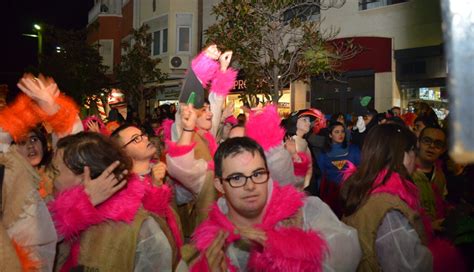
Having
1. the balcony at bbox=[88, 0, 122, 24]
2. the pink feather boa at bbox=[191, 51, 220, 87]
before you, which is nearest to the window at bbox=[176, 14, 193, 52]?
the balcony at bbox=[88, 0, 122, 24]

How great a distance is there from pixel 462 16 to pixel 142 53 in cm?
2499

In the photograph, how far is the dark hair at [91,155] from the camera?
8.79ft

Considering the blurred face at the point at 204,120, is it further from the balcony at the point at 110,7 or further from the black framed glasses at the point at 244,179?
the balcony at the point at 110,7

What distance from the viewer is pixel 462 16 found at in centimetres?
84

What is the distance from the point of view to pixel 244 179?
8.07 feet

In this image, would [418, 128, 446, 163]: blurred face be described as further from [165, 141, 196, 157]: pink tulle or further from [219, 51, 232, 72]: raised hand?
[165, 141, 196, 157]: pink tulle

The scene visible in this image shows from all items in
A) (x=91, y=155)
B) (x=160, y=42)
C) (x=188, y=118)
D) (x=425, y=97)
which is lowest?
(x=91, y=155)

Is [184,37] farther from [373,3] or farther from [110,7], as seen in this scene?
[373,3]

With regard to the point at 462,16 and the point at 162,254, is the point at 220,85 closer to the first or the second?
the point at 162,254

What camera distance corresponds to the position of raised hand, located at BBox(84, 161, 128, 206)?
101 inches

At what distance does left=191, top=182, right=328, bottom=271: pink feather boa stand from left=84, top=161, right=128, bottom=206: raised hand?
60 cm

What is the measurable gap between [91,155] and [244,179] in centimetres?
93

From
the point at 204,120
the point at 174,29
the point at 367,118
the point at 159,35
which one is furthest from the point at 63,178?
the point at 159,35

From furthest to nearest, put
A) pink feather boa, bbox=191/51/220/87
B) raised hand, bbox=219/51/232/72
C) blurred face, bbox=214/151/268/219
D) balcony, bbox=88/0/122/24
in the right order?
balcony, bbox=88/0/122/24 < raised hand, bbox=219/51/232/72 < pink feather boa, bbox=191/51/220/87 < blurred face, bbox=214/151/268/219
